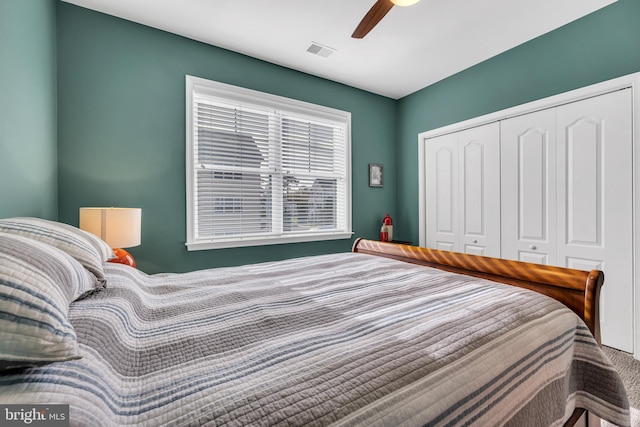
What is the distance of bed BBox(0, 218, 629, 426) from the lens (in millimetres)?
507

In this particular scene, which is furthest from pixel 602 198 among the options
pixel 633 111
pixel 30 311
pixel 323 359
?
pixel 30 311

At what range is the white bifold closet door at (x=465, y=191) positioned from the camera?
2988 mm

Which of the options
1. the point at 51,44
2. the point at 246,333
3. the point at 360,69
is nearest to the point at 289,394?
the point at 246,333

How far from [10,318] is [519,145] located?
3.53 meters

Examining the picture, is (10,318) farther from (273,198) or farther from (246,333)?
(273,198)

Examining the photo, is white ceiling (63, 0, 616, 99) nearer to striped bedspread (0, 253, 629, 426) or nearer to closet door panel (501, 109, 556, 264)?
closet door panel (501, 109, 556, 264)

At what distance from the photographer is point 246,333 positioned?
860mm

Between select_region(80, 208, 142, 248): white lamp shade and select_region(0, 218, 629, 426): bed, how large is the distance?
0.62 m

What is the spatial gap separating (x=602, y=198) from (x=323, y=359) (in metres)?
2.79

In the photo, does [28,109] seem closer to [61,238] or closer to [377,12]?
[61,238]

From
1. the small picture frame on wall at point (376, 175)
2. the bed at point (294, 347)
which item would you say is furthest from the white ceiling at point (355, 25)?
the bed at point (294, 347)

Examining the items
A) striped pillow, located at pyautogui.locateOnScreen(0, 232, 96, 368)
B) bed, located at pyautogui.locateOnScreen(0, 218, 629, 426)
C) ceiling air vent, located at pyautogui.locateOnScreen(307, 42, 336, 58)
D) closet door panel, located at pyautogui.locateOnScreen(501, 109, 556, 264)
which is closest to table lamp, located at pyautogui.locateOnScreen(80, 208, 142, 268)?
bed, located at pyautogui.locateOnScreen(0, 218, 629, 426)

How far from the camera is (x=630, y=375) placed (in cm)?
185

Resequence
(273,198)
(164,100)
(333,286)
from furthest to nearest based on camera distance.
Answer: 1. (273,198)
2. (164,100)
3. (333,286)
